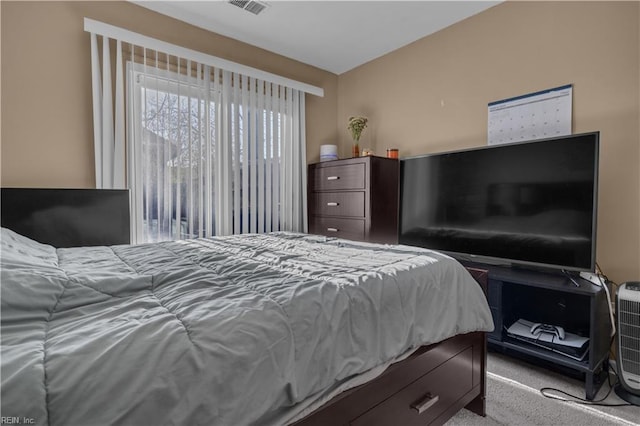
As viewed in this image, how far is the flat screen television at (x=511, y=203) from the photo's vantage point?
1993 mm

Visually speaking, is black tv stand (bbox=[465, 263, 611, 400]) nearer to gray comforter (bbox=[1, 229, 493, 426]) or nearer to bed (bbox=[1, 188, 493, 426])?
bed (bbox=[1, 188, 493, 426])

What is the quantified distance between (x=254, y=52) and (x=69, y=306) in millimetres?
3166

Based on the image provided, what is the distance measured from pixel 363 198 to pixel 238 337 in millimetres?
2453

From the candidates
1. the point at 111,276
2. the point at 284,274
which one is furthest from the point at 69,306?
the point at 284,274

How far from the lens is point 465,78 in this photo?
2.89 m

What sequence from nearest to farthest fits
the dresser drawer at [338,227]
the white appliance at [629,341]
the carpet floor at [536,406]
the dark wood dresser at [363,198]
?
1. the carpet floor at [536,406]
2. the white appliance at [629,341]
3. the dark wood dresser at [363,198]
4. the dresser drawer at [338,227]

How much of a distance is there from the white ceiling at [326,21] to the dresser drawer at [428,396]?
2.68m

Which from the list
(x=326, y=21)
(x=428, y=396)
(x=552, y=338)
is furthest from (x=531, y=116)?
(x=428, y=396)

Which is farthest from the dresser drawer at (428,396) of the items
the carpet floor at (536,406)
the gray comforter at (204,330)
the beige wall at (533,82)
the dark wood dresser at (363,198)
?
the dark wood dresser at (363,198)

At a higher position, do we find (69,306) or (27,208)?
(27,208)

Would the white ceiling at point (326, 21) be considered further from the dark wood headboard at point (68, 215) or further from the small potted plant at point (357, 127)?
the dark wood headboard at point (68, 215)

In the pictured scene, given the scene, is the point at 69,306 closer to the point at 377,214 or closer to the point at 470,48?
the point at 377,214

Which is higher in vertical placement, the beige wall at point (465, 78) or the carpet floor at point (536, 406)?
the beige wall at point (465, 78)

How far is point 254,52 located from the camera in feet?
11.0
